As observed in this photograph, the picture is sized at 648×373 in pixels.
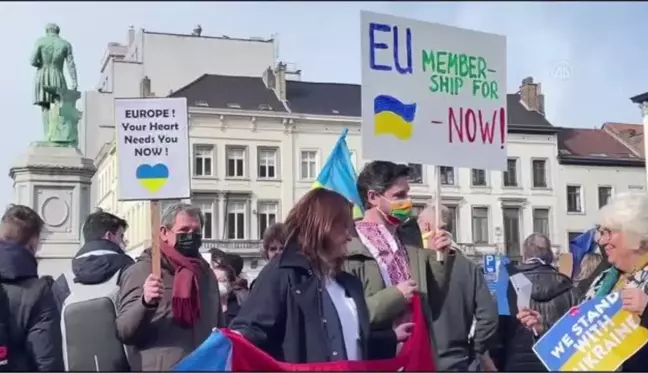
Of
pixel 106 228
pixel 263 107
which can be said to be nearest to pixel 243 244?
pixel 263 107

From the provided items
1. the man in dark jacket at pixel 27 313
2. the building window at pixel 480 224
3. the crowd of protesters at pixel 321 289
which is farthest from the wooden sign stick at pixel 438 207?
the building window at pixel 480 224

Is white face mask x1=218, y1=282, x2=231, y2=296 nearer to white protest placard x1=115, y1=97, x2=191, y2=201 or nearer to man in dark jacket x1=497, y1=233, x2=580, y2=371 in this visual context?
white protest placard x1=115, y1=97, x2=191, y2=201

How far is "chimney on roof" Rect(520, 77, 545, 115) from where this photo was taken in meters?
51.4

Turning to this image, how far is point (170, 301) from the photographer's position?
541 centimetres

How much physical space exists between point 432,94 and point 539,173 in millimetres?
45383

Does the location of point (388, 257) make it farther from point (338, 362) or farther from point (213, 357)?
point (213, 357)

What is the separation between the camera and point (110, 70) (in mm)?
54906

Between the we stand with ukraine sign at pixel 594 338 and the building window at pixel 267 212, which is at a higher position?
the building window at pixel 267 212

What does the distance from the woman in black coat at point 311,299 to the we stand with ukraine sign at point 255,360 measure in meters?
0.23

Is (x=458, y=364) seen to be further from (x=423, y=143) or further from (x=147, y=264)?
(x=147, y=264)

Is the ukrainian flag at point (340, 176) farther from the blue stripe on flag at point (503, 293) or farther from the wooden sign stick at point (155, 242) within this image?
the wooden sign stick at point (155, 242)

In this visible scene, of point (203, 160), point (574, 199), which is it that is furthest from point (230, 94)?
point (574, 199)

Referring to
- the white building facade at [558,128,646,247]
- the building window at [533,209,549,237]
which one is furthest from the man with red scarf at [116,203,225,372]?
the white building facade at [558,128,646,247]

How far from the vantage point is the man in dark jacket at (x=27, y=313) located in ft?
17.9
